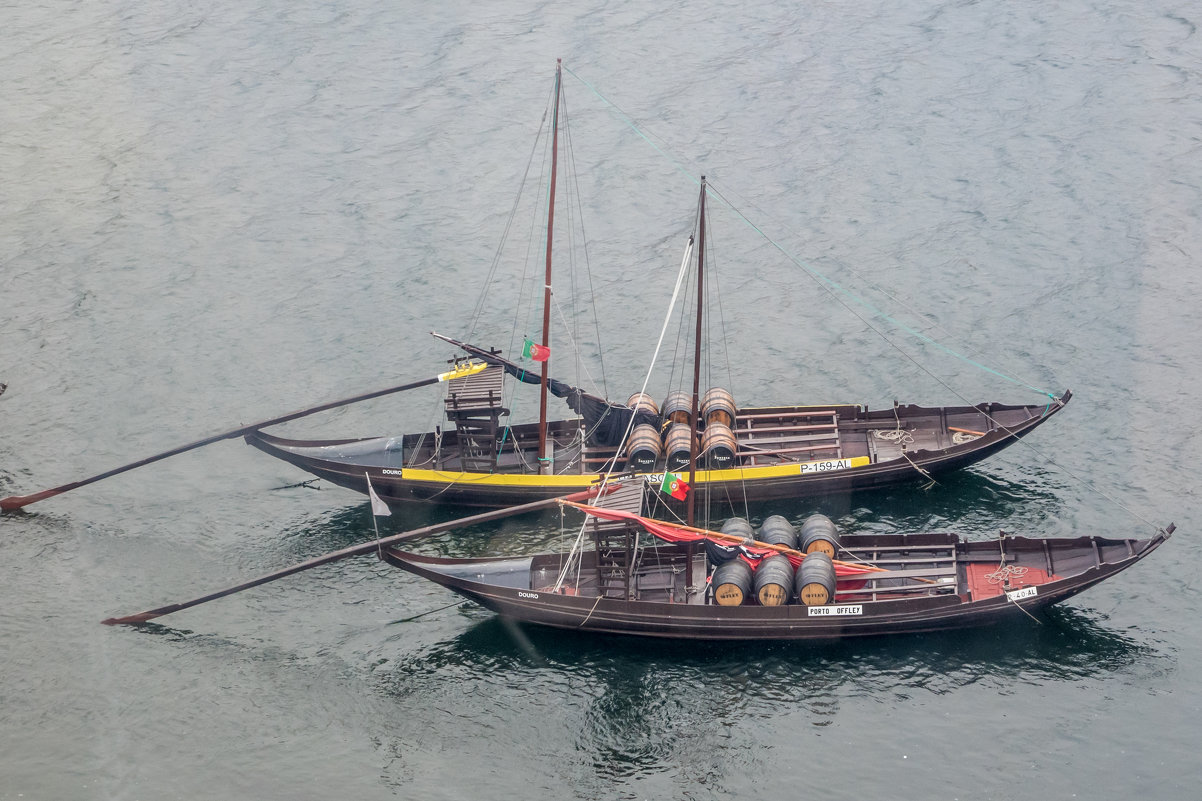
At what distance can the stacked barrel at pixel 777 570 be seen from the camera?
150 ft

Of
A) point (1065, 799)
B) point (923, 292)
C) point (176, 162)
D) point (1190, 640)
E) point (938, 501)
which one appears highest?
point (176, 162)

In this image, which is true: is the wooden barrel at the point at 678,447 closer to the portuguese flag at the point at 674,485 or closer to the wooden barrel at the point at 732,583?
the portuguese flag at the point at 674,485

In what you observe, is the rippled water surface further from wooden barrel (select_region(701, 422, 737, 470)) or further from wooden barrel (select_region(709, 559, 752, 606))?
wooden barrel (select_region(701, 422, 737, 470))

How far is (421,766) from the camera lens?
43469mm

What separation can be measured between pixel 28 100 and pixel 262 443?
136 feet

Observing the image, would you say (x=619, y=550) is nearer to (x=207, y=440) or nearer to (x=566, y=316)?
(x=207, y=440)

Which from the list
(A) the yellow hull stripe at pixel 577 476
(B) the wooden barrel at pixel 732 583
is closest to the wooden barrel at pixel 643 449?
(A) the yellow hull stripe at pixel 577 476

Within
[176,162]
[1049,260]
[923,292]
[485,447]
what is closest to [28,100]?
[176,162]

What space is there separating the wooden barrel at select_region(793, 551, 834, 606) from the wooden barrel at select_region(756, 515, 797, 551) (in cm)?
171

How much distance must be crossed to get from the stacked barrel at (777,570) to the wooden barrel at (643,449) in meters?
5.43

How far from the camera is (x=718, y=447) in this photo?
172 feet

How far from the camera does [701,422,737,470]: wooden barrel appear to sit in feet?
173

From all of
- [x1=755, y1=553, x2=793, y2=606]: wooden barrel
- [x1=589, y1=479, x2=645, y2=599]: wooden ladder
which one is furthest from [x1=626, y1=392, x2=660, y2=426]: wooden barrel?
[x1=755, y1=553, x2=793, y2=606]: wooden barrel

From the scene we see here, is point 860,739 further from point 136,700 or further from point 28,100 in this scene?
point 28,100
